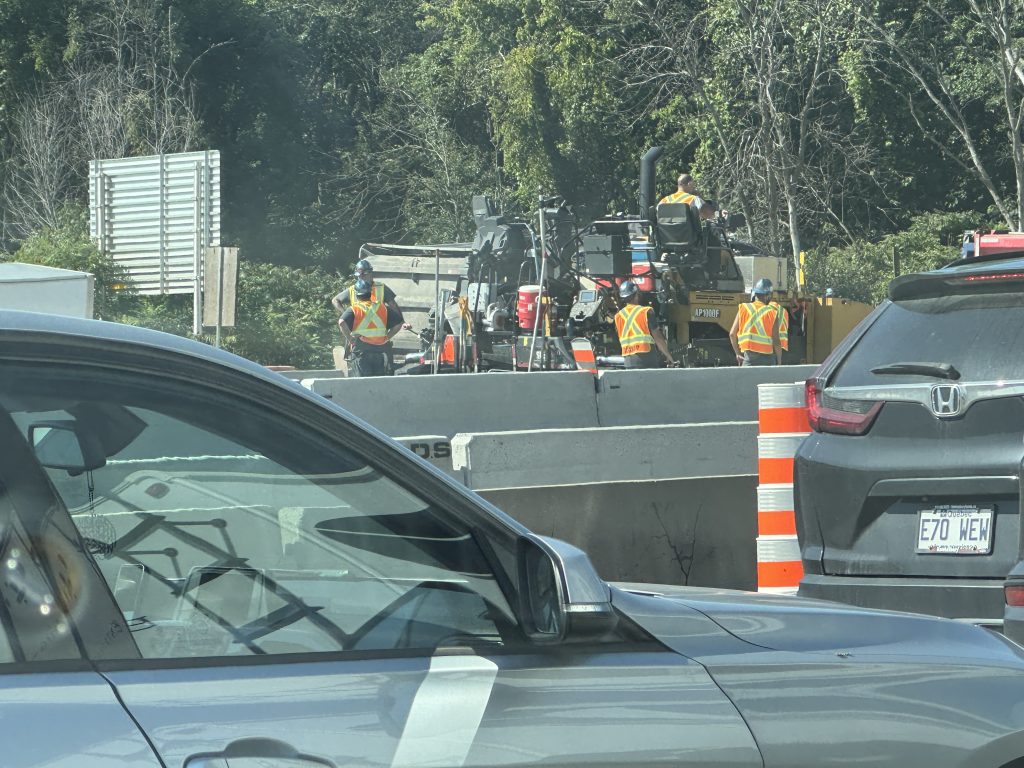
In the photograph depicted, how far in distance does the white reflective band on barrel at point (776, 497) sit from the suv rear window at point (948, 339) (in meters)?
1.50

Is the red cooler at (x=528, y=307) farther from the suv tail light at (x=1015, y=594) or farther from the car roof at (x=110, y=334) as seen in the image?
the car roof at (x=110, y=334)

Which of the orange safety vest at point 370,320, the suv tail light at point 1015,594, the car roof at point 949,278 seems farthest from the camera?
the orange safety vest at point 370,320

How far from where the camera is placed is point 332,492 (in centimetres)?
241

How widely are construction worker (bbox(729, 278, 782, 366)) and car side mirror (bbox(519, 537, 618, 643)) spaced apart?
1567cm

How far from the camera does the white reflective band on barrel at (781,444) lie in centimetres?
668

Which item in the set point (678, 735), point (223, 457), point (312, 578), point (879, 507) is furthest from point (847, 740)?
point (879, 507)

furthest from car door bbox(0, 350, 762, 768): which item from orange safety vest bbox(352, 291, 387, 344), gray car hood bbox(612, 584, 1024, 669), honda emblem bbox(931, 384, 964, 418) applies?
orange safety vest bbox(352, 291, 387, 344)

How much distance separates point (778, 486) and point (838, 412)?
1.53 m

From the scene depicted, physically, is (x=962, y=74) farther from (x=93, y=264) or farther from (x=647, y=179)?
(x=93, y=264)

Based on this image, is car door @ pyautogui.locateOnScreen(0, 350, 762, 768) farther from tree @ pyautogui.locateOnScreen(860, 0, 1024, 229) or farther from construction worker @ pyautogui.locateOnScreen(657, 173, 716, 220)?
tree @ pyautogui.locateOnScreen(860, 0, 1024, 229)

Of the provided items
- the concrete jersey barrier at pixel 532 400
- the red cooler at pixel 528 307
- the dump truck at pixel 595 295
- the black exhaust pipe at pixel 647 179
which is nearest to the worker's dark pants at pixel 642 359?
the dump truck at pixel 595 295

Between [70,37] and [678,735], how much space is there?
46501 mm

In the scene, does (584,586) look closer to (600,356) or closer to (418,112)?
(600,356)

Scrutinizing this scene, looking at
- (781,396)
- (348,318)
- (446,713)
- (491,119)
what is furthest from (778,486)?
(491,119)
